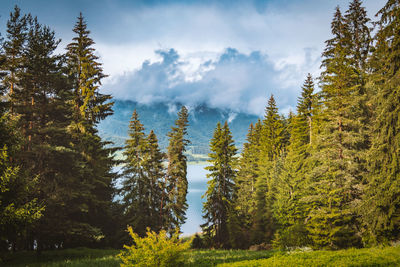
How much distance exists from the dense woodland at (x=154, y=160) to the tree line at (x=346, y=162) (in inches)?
3.4

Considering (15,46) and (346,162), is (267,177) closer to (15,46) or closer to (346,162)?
(346,162)

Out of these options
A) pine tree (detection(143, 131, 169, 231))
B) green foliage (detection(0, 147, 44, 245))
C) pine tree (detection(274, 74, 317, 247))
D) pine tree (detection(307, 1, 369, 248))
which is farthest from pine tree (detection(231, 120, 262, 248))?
green foliage (detection(0, 147, 44, 245))

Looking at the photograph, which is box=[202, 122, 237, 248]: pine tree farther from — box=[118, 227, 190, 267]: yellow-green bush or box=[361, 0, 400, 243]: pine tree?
box=[118, 227, 190, 267]: yellow-green bush

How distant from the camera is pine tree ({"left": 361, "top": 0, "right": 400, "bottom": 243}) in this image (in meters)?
12.2

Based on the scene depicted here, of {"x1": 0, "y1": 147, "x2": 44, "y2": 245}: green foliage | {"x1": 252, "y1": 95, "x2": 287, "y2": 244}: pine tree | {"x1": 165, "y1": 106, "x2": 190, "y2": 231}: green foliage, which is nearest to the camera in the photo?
{"x1": 0, "y1": 147, "x2": 44, "y2": 245}: green foliage

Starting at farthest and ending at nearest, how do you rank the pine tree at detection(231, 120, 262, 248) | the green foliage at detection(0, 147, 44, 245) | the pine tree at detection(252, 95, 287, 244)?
the pine tree at detection(231, 120, 262, 248)
the pine tree at detection(252, 95, 287, 244)
the green foliage at detection(0, 147, 44, 245)

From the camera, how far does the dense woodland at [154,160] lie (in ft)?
41.2

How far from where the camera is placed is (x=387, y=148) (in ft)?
41.3

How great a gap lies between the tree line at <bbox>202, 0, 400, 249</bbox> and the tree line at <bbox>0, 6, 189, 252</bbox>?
35.4 ft

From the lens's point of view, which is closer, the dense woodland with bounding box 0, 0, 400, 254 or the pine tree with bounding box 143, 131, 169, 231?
the dense woodland with bounding box 0, 0, 400, 254

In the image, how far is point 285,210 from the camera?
24.3 m

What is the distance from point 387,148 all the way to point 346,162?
396 cm

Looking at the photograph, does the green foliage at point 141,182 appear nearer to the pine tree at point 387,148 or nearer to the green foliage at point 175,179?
the green foliage at point 175,179

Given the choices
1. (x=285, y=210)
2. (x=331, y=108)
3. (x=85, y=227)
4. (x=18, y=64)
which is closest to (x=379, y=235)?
(x=331, y=108)
